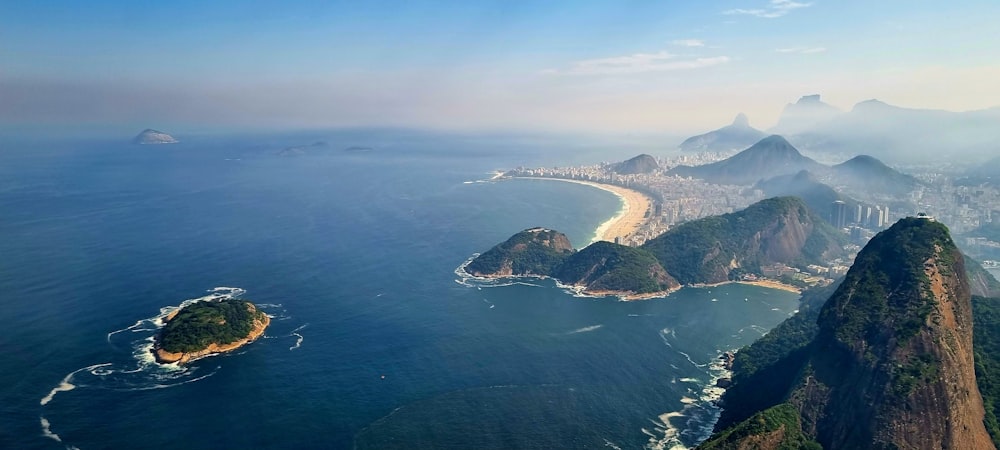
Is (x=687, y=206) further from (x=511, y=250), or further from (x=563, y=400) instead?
(x=563, y=400)

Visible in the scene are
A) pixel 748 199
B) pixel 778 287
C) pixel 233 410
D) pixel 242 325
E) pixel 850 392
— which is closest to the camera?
pixel 850 392

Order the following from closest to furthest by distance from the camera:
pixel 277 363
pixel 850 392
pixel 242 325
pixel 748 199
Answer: pixel 850 392 < pixel 277 363 < pixel 242 325 < pixel 748 199

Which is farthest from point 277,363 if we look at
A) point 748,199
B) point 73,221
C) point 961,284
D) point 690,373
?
point 748,199

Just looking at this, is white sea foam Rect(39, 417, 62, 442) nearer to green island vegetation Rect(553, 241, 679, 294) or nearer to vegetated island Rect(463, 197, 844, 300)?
vegetated island Rect(463, 197, 844, 300)

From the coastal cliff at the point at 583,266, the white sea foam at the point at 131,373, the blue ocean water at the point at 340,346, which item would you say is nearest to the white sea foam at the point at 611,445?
the blue ocean water at the point at 340,346

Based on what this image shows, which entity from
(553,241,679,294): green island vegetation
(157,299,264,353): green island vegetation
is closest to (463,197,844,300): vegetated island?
(553,241,679,294): green island vegetation

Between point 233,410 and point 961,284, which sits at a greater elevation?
point 961,284
